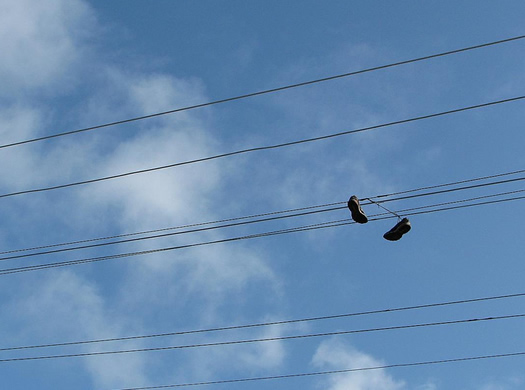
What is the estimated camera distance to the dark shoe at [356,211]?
1045cm

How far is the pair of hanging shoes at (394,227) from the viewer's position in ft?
34.3

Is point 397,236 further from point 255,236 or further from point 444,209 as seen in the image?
point 255,236

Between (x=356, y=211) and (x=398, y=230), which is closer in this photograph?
(x=356, y=211)

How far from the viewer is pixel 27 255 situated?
37.7ft

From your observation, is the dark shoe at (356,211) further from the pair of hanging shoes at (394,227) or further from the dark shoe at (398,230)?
the dark shoe at (398,230)

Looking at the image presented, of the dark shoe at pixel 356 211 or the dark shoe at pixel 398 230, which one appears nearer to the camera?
the dark shoe at pixel 356 211

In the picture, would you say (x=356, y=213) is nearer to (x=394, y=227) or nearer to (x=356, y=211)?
(x=356, y=211)

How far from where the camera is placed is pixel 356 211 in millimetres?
10453

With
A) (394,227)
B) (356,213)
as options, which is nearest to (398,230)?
(394,227)

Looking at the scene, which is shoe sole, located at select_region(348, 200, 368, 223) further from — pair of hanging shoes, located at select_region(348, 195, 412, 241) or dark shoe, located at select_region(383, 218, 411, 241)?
dark shoe, located at select_region(383, 218, 411, 241)

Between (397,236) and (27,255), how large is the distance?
5.18m

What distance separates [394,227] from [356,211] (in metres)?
0.82

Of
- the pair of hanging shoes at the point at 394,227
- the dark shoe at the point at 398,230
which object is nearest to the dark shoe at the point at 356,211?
the pair of hanging shoes at the point at 394,227

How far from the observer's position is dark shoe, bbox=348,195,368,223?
10.5m
